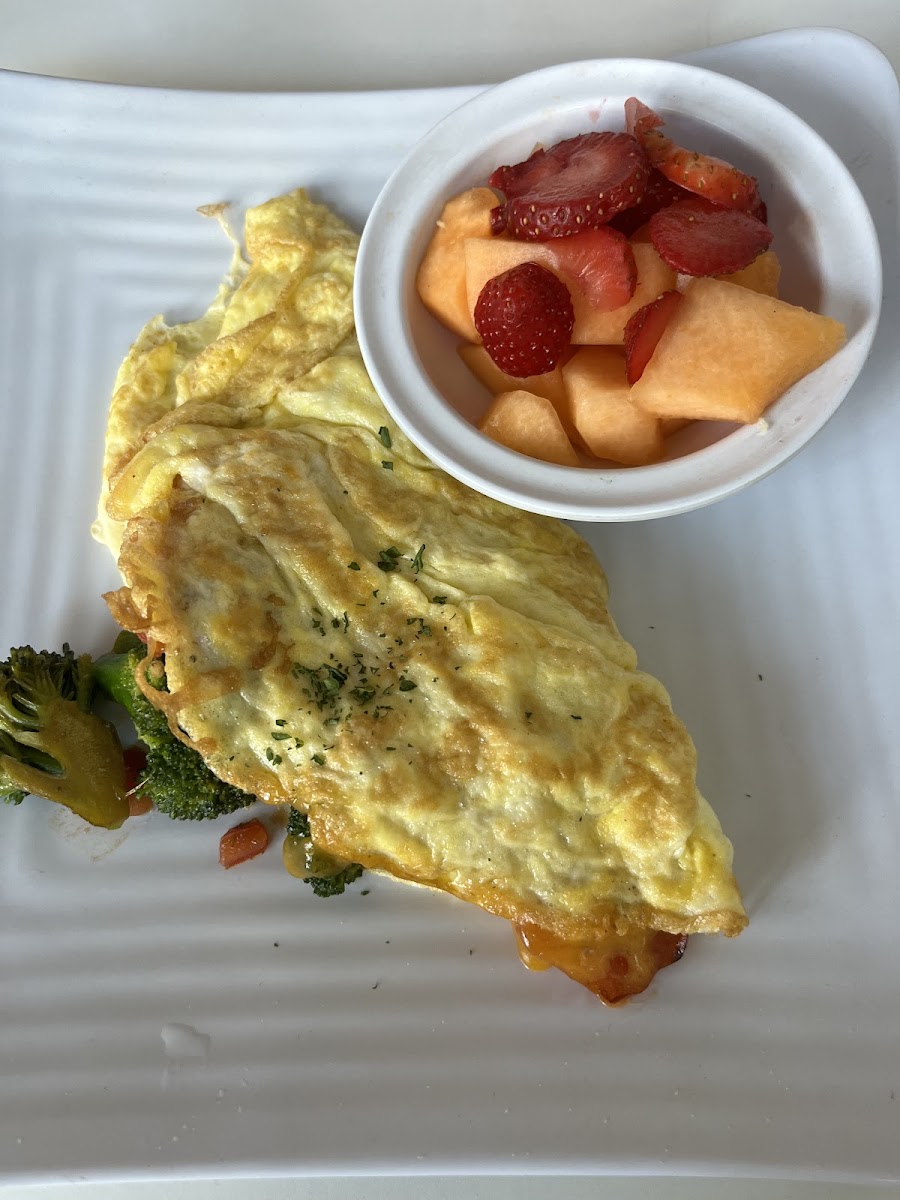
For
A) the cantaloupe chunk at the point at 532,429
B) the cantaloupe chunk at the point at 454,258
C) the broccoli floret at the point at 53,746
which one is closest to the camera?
the cantaloupe chunk at the point at 532,429

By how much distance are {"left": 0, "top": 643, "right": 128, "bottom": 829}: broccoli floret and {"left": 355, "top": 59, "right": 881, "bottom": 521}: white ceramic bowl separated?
1.36 meters

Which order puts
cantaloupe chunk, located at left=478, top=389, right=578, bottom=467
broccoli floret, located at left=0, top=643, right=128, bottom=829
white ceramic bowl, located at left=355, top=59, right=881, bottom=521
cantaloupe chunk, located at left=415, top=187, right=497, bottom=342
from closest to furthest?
white ceramic bowl, located at left=355, top=59, right=881, bottom=521
cantaloupe chunk, located at left=478, top=389, right=578, bottom=467
cantaloupe chunk, located at left=415, top=187, right=497, bottom=342
broccoli floret, located at left=0, top=643, right=128, bottom=829

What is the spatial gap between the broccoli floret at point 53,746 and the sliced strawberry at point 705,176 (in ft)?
7.58

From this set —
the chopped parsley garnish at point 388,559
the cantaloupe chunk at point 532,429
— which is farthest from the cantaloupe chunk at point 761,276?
the chopped parsley garnish at point 388,559

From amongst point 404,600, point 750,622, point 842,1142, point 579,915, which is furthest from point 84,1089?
point 750,622

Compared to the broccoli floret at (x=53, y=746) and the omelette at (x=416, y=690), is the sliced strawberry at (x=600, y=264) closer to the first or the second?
the omelette at (x=416, y=690)

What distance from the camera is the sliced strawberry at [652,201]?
2.43 meters

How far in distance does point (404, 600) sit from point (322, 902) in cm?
98

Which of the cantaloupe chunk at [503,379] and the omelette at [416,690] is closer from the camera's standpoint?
the omelette at [416,690]

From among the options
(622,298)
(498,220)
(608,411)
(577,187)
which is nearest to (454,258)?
(498,220)

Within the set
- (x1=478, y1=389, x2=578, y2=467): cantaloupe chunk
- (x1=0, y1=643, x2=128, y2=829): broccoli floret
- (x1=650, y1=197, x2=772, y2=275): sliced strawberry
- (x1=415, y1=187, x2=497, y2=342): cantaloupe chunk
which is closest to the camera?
(x1=650, y1=197, x2=772, y2=275): sliced strawberry

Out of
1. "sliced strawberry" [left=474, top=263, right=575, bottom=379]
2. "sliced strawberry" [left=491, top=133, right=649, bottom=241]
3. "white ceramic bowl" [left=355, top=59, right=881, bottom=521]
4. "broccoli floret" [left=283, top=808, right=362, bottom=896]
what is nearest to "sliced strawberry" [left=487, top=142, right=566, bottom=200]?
"sliced strawberry" [left=491, top=133, right=649, bottom=241]

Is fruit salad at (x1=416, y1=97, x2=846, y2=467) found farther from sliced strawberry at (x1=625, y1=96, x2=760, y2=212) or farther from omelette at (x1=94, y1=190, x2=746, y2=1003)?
omelette at (x1=94, y1=190, x2=746, y2=1003)

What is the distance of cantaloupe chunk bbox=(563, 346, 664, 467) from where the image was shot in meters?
2.34
